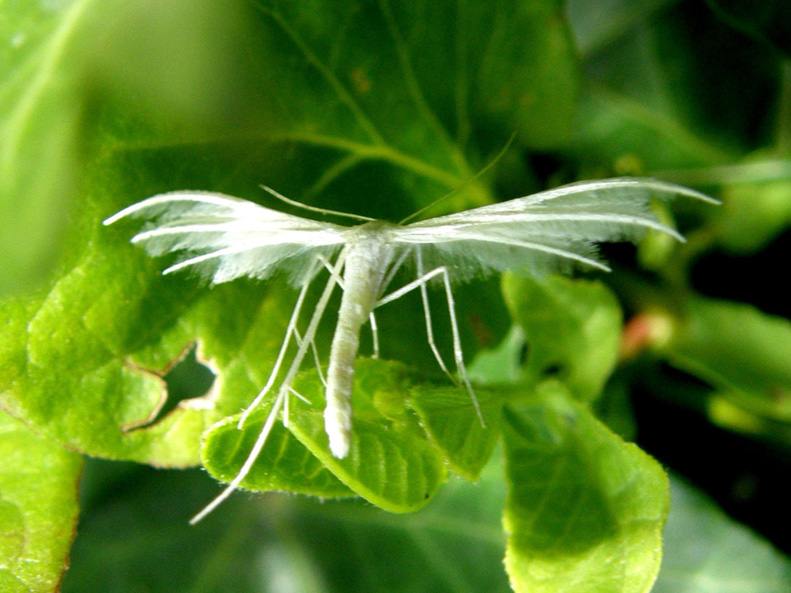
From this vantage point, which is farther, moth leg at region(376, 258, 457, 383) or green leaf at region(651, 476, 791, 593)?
green leaf at region(651, 476, 791, 593)

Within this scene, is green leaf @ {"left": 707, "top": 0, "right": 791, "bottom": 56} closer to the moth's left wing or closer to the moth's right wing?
the moth's left wing

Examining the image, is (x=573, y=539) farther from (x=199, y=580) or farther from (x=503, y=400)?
(x=199, y=580)

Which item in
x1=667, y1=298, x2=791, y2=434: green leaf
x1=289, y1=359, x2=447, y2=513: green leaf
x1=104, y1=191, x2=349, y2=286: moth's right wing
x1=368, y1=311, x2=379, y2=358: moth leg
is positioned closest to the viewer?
x1=289, y1=359, x2=447, y2=513: green leaf

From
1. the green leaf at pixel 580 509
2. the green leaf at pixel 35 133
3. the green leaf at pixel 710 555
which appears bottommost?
the green leaf at pixel 710 555

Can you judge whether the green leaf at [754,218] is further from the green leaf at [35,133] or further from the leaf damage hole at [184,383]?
the green leaf at [35,133]

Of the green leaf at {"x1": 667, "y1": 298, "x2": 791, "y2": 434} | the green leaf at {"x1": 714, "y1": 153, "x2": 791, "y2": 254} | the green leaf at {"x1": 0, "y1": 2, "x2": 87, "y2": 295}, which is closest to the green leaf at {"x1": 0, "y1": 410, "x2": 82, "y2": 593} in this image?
the green leaf at {"x1": 0, "y1": 2, "x2": 87, "y2": 295}

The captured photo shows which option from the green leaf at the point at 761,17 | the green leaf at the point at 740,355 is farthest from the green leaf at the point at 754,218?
the green leaf at the point at 761,17
